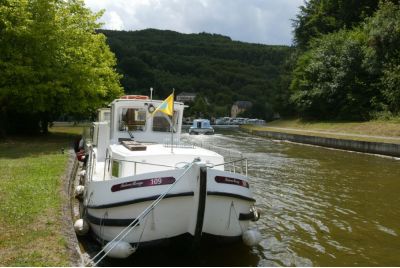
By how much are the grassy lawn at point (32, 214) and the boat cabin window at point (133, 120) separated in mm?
2843

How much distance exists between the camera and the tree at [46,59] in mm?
27078

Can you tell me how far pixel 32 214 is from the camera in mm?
10227

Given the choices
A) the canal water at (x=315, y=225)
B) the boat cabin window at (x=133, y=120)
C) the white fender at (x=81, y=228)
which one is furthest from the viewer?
the boat cabin window at (x=133, y=120)

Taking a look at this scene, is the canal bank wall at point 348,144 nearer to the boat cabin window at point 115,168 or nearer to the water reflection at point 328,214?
the water reflection at point 328,214

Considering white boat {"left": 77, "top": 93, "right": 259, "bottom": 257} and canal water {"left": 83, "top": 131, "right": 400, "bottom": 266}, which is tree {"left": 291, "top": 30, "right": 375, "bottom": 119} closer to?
canal water {"left": 83, "top": 131, "right": 400, "bottom": 266}

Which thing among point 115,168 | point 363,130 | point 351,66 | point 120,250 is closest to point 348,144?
point 363,130

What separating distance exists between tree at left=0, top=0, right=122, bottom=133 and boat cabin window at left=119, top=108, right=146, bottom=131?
15.1 meters

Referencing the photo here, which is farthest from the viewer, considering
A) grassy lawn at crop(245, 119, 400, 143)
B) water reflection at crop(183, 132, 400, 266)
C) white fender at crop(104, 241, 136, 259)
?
grassy lawn at crop(245, 119, 400, 143)

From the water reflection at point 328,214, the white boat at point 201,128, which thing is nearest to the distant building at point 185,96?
the white boat at point 201,128

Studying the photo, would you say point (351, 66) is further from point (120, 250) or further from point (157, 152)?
point (120, 250)

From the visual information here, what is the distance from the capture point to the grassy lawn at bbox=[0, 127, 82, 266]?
300 inches

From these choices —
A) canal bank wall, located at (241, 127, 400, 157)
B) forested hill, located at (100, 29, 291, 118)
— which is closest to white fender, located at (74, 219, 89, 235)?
canal bank wall, located at (241, 127, 400, 157)

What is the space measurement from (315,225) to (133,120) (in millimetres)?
6512

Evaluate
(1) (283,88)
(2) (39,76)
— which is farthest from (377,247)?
(1) (283,88)
